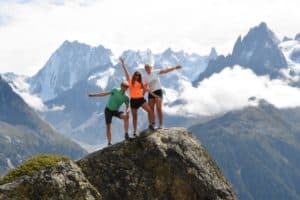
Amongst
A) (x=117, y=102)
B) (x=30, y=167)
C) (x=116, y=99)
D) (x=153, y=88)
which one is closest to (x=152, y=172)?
(x=117, y=102)

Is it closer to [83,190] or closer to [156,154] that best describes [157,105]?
[156,154]

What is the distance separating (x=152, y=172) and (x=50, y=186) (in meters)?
4.45

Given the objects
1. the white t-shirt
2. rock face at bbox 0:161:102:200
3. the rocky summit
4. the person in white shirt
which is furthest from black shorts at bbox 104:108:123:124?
rock face at bbox 0:161:102:200

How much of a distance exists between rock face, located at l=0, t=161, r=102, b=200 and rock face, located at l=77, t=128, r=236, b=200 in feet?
4.87

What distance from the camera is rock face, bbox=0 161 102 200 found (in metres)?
22.3

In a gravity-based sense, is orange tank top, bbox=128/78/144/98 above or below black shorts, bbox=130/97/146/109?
above

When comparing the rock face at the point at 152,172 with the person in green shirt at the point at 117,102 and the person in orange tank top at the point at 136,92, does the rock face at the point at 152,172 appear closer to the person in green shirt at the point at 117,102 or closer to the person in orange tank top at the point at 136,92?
the person in green shirt at the point at 117,102

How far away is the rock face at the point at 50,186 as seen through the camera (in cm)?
2231

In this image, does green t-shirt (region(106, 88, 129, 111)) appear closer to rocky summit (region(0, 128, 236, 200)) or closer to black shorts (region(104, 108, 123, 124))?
black shorts (region(104, 108, 123, 124))

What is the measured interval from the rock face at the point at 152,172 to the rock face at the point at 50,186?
1484 mm

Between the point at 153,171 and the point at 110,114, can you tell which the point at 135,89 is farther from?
the point at 153,171

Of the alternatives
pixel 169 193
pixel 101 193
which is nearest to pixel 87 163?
pixel 101 193

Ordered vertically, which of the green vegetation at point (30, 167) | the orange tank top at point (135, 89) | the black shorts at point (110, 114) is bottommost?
the green vegetation at point (30, 167)

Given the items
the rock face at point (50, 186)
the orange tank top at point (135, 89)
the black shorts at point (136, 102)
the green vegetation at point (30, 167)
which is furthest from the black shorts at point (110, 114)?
the green vegetation at point (30, 167)
